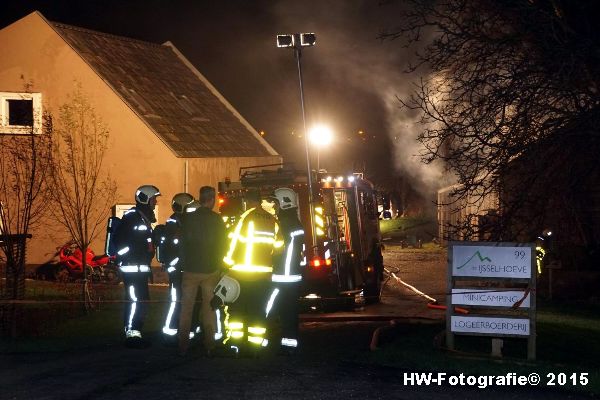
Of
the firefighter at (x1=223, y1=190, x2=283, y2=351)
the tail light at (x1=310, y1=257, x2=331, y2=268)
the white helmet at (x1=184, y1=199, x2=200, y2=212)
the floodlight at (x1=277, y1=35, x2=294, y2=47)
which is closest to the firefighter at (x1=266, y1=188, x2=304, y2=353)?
the firefighter at (x1=223, y1=190, x2=283, y2=351)

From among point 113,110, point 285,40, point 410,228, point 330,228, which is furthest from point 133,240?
point 410,228

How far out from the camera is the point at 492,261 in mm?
10109

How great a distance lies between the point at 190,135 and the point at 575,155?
55.8 ft

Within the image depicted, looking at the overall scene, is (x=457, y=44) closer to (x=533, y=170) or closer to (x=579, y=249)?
(x=533, y=170)

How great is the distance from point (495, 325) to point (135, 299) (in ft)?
13.3

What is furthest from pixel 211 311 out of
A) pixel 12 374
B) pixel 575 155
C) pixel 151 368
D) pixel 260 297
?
pixel 575 155

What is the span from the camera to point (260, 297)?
9852 millimetres

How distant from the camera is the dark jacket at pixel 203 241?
9.80 metres

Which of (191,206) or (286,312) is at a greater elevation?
(191,206)

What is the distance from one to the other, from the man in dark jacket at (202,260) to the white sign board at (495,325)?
2826 mm

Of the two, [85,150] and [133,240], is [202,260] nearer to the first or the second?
[133,240]

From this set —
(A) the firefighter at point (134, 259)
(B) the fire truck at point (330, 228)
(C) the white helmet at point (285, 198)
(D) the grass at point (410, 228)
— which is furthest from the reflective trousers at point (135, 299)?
(D) the grass at point (410, 228)

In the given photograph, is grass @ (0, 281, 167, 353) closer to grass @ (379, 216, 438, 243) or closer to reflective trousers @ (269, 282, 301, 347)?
reflective trousers @ (269, 282, 301, 347)

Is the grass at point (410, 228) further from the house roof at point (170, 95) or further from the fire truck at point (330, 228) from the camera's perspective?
the fire truck at point (330, 228)
